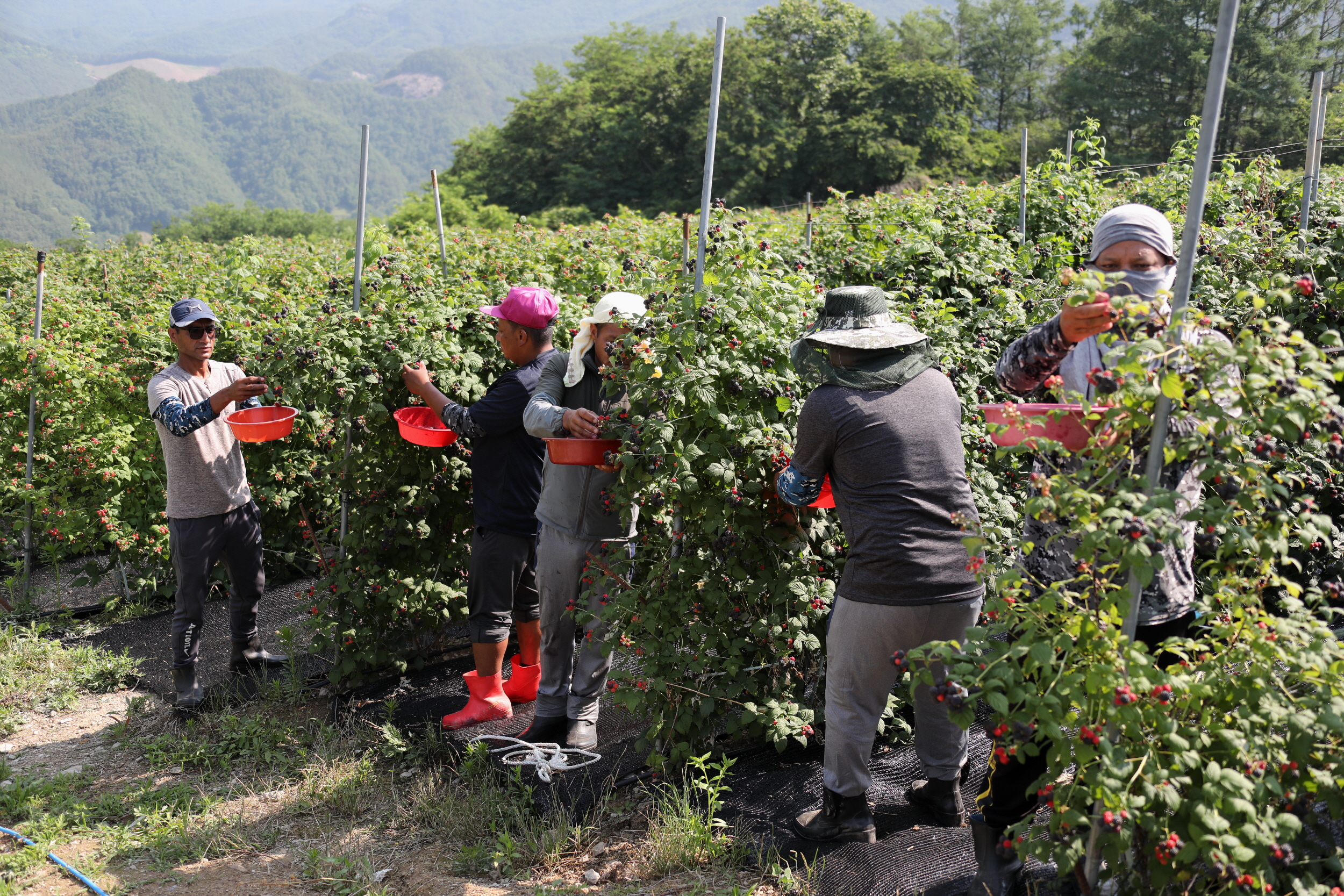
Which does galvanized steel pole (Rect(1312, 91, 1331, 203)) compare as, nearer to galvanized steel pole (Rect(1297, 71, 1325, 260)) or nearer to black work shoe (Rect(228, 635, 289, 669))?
galvanized steel pole (Rect(1297, 71, 1325, 260))

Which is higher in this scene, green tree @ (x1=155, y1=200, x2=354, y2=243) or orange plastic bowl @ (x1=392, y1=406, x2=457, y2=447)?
green tree @ (x1=155, y1=200, x2=354, y2=243)

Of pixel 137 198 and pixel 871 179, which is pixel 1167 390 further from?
pixel 137 198

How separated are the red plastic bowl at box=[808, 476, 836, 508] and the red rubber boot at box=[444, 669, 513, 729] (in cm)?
177

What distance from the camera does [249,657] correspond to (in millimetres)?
4453

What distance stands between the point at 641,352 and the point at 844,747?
1307 millimetres

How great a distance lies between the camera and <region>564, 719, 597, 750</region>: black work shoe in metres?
3.47

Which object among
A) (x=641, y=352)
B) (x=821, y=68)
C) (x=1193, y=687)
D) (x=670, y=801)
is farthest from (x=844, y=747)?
(x=821, y=68)

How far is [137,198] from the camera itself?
5207 inches

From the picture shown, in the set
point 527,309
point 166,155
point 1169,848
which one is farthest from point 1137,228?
point 166,155

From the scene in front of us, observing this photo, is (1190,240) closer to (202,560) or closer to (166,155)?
(202,560)

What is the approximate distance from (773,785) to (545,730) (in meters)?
0.98

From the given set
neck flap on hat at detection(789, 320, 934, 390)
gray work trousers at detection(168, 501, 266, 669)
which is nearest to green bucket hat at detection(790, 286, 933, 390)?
neck flap on hat at detection(789, 320, 934, 390)

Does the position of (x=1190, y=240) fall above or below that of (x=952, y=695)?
above

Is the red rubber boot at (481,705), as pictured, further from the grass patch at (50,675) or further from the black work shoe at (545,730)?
the grass patch at (50,675)
